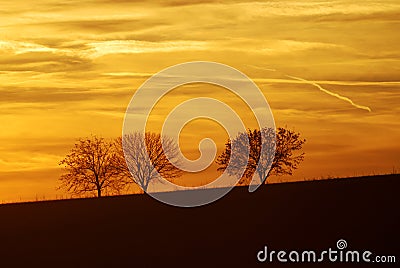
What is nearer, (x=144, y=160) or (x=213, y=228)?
(x=213, y=228)

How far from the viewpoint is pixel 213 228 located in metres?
42.9

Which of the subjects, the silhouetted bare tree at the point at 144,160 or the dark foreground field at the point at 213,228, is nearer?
the dark foreground field at the point at 213,228

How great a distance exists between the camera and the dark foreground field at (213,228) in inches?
1473

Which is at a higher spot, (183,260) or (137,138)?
(137,138)

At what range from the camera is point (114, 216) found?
48.1m

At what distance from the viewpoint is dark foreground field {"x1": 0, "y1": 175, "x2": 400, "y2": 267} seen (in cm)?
3741

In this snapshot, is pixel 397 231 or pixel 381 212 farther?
pixel 381 212

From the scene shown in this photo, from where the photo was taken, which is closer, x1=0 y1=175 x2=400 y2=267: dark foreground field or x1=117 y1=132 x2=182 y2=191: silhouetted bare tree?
x1=0 y1=175 x2=400 y2=267: dark foreground field

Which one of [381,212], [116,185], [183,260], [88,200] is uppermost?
[116,185]

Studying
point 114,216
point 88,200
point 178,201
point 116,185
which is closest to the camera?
point 114,216

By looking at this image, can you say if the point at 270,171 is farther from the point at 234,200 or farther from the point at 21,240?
the point at 21,240

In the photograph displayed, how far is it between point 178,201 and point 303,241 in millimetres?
15573

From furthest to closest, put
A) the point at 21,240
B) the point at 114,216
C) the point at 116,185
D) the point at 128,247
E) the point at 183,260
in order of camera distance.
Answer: the point at 116,185, the point at 114,216, the point at 21,240, the point at 128,247, the point at 183,260

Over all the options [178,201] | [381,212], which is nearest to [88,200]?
[178,201]
